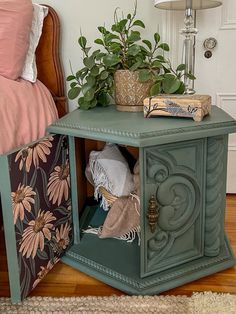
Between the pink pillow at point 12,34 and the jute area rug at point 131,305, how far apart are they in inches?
33.3

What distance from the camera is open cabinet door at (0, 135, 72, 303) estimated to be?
0.99 metres

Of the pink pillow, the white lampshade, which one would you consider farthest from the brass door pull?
the white lampshade

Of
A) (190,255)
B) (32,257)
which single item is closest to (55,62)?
(32,257)

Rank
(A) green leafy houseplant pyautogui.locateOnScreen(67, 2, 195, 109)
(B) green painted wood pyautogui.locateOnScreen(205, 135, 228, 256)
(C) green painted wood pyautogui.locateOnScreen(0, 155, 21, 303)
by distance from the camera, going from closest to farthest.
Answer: (C) green painted wood pyautogui.locateOnScreen(0, 155, 21, 303) < (B) green painted wood pyautogui.locateOnScreen(205, 135, 228, 256) < (A) green leafy houseplant pyautogui.locateOnScreen(67, 2, 195, 109)

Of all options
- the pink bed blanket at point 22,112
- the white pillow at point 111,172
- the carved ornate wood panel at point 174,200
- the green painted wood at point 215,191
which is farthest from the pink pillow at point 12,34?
the green painted wood at point 215,191

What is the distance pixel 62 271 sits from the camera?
1274 millimetres

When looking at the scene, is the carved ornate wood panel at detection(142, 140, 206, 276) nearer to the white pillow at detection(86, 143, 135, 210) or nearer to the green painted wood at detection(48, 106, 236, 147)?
the green painted wood at detection(48, 106, 236, 147)

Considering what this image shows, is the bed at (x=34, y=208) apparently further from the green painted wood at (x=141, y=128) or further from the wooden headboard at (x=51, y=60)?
the wooden headboard at (x=51, y=60)

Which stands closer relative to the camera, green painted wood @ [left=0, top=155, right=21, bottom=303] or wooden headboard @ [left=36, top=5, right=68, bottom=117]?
green painted wood @ [left=0, top=155, right=21, bottom=303]

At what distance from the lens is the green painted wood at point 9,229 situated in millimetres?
956

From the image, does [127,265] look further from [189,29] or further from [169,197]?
[189,29]

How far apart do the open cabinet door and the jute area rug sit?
45 millimetres

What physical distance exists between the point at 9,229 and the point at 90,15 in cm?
113

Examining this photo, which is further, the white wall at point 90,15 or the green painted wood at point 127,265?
the white wall at point 90,15
